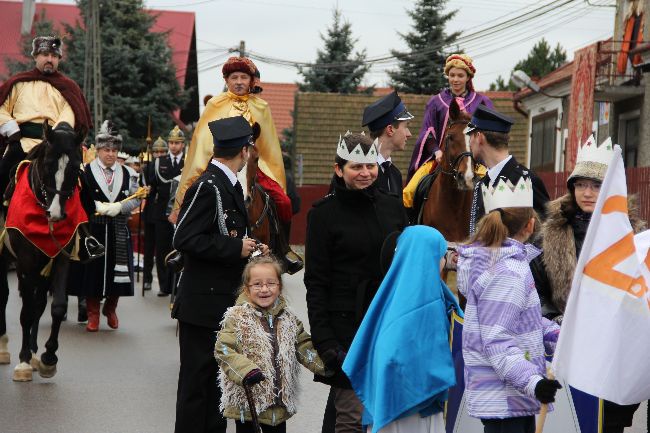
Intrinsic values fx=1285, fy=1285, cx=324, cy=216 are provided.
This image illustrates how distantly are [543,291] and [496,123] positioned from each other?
88.1 inches

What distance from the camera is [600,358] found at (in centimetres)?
577

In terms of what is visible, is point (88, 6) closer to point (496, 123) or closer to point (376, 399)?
point (496, 123)

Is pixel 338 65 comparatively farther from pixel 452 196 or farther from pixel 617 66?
pixel 452 196

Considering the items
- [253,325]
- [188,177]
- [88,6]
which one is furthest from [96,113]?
[253,325]

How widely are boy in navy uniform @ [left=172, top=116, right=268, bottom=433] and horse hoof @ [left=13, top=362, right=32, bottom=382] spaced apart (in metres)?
3.85

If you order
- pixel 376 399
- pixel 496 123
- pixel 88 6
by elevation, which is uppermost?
pixel 88 6

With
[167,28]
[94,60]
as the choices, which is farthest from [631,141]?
[167,28]

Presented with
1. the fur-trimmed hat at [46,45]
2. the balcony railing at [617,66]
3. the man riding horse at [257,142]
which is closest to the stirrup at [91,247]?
the man riding horse at [257,142]

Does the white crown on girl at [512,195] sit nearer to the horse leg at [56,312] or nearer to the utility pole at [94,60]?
the horse leg at [56,312]

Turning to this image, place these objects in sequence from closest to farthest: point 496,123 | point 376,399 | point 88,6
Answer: point 376,399
point 496,123
point 88,6

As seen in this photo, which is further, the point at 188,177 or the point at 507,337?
the point at 188,177

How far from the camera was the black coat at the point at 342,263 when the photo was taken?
7156mm

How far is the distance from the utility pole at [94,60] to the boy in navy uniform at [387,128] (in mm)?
28618

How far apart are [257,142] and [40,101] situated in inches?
119
